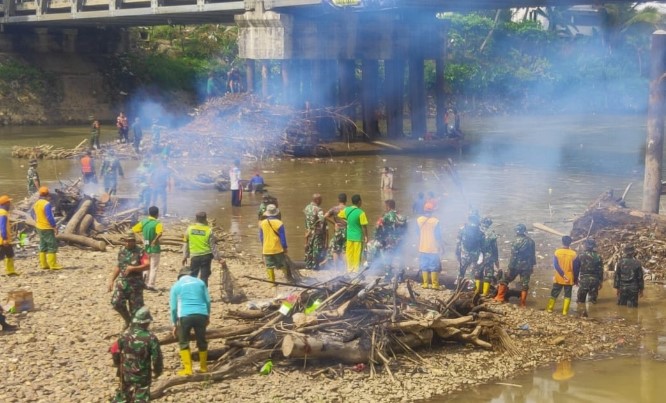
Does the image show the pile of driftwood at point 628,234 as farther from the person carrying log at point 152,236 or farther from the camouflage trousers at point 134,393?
the camouflage trousers at point 134,393

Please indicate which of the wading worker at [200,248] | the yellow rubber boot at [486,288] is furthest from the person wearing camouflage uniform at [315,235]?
the wading worker at [200,248]

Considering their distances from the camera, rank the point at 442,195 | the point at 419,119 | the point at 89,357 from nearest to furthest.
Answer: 1. the point at 89,357
2. the point at 442,195
3. the point at 419,119

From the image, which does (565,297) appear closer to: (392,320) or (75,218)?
(392,320)

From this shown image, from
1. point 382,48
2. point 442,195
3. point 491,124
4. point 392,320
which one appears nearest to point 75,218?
point 392,320

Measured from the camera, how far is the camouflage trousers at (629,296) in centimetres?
1389

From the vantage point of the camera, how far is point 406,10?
3553 cm

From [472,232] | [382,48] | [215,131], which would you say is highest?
[382,48]

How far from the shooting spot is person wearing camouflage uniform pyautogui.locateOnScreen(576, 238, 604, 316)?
13.7 m

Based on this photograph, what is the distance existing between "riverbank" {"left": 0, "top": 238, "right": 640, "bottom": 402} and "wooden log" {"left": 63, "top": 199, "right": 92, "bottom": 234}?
2750 millimetres

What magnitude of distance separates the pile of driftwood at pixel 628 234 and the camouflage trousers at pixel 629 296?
5.25 ft

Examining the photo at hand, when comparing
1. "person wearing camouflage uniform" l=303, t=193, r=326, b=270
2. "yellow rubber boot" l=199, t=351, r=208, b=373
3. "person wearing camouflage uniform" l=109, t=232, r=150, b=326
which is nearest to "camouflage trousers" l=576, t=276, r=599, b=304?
"person wearing camouflage uniform" l=303, t=193, r=326, b=270

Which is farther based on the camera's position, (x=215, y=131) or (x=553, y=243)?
(x=215, y=131)

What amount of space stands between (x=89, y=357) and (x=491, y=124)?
4289cm

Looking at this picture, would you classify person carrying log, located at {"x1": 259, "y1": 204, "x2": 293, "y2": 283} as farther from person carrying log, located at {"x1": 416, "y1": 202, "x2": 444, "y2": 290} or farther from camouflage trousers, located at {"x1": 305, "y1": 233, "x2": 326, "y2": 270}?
person carrying log, located at {"x1": 416, "y1": 202, "x2": 444, "y2": 290}
